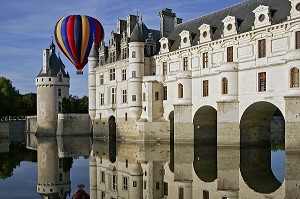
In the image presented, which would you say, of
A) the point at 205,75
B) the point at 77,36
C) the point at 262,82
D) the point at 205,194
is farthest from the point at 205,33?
the point at 205,194

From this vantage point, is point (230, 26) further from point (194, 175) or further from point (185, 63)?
point (194, 175)

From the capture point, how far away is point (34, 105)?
65438mm

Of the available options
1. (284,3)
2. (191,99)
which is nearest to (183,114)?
(191,99)

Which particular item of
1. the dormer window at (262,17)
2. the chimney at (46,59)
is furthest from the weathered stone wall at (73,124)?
the dormer window at (262,17)

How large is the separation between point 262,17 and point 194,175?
1239 centimetres

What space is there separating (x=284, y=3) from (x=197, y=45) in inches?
274

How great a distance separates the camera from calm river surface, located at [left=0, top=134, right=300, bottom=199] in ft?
45.1

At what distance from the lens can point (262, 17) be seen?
24188 millimetres

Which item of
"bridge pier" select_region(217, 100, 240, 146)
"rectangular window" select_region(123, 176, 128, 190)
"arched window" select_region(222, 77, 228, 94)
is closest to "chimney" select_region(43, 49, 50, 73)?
"arched window" select_region(222, 77, 228, 94)

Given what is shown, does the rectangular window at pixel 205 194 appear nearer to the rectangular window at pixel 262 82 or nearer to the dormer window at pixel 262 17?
the rectangular window at pixel 262 82

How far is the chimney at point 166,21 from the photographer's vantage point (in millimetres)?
37500

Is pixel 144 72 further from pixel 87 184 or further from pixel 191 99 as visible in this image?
pixel 87 184

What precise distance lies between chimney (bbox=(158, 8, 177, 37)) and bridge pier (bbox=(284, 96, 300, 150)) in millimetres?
18562

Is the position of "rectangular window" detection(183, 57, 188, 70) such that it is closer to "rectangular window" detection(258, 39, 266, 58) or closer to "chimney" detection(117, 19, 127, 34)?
"rectangular window" detection(258, 39, 266, 58)
